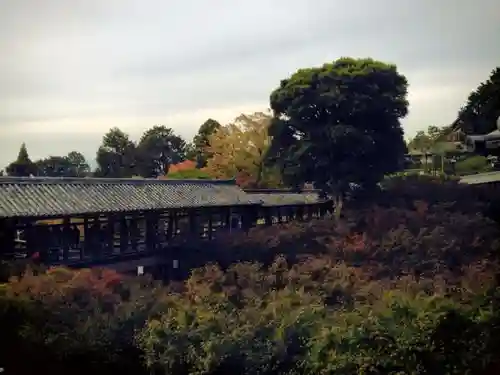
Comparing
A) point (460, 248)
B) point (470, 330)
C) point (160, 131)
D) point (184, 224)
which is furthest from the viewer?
point (184, 224)

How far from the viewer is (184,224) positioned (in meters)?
5.30

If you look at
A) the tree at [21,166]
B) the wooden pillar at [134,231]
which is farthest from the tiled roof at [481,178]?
the tree at [21,166]

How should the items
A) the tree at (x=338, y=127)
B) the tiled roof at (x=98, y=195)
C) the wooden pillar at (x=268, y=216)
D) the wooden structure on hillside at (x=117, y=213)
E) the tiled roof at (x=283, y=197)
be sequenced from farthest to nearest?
the wooden pillar at (x=268, y=216) < the tiled roof at (x=283, y=197) < the tree at (x=338, y=127) < the tiled roof at (x=98, y=195) < the wooden structure on hillside at (x=117, y=213)

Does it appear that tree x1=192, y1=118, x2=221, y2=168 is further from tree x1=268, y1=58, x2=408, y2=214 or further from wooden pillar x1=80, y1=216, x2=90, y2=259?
wooden pillar x1=80, y1=216, x2=90, y2=259

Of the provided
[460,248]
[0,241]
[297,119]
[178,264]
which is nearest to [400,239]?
[460,248]

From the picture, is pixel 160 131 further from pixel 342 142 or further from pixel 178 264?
pixel 342 142

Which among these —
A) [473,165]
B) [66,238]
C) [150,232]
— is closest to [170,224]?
[150,232]

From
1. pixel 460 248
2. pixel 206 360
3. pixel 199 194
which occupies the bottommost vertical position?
pixel 206 360

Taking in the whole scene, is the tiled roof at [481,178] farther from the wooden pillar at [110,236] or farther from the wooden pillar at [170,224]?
the wooden pillar at [110,236]

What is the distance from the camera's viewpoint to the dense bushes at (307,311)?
2744 mm

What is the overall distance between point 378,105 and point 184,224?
2094 mm

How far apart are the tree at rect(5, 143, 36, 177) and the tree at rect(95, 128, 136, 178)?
497 millimetres

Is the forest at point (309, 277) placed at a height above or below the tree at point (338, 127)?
below

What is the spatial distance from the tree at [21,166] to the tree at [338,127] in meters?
1.92
